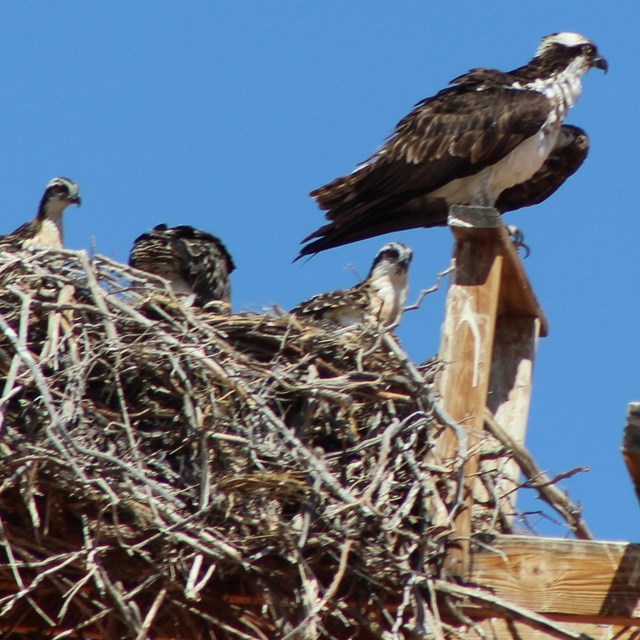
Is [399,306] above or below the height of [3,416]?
above

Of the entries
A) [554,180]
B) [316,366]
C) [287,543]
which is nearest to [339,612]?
[287,543]

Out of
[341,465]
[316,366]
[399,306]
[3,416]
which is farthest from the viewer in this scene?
[399,306]

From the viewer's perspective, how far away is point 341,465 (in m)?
6.43

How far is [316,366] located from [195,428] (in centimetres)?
82

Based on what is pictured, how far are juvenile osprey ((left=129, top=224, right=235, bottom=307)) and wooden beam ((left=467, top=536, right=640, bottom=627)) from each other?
3268 millimetres

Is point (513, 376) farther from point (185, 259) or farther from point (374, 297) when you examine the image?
point (185, 259)

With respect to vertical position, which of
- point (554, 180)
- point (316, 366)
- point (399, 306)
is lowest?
point (316, 366)

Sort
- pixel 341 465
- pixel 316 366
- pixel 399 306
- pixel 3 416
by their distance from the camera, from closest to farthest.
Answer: pixel 3 416 < pixel 341 465 < pixel 316 366 < pixel 399 306

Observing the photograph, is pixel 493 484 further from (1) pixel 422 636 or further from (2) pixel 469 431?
(1) pixel 422 636

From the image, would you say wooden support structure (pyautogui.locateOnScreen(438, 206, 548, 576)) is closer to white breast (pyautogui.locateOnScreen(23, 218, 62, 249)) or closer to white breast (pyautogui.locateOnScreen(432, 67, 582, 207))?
white breast (pyautogui.locateOnScreen(432, 67, 582, 207))

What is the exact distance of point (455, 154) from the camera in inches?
336

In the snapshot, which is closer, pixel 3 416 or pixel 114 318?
pixel 3 416

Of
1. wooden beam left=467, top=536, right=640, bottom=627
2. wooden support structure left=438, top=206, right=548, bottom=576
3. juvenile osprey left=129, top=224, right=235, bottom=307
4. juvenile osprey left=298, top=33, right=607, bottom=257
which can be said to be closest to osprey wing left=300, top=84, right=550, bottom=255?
juvenile osprey left=298, top=33, right=607, bottom=257

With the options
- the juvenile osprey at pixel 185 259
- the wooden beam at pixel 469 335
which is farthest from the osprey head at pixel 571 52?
the wooden beam at pixel 469 335
